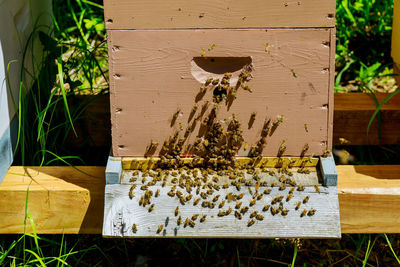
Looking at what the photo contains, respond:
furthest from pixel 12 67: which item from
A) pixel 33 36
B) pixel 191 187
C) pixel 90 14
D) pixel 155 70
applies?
pixel 90 14

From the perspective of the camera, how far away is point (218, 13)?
2217mm

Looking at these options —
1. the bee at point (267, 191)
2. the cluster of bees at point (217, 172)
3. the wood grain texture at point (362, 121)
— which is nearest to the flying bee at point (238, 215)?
the cluster of bees at point (217, 172)

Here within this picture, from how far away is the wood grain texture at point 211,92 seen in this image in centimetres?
225

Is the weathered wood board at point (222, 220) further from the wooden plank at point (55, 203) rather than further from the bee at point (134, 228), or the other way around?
the wooden plank at point (55, 203)

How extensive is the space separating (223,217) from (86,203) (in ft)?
2.03

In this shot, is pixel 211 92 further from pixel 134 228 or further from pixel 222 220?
pixel 134 228

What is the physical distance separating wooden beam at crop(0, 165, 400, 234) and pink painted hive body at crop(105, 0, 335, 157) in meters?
0.23

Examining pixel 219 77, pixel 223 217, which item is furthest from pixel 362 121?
pixel 223 217

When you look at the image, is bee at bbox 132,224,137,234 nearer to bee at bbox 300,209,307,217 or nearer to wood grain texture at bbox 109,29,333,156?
wood grain texture at bbox 109,29,333,156

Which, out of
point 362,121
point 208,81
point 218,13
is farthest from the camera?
point 362,121

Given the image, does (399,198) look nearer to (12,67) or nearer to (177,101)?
(177,101)

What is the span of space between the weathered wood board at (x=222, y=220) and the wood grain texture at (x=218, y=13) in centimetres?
70

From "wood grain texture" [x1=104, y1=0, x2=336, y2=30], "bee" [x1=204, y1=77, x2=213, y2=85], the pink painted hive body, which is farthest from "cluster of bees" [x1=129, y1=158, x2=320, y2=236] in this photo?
"wood grain texture" [x1=104, y1=0, x2=336, y2=30]

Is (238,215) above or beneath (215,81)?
beneath
